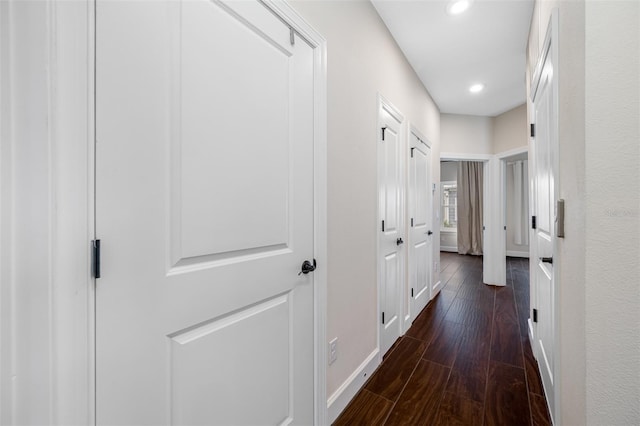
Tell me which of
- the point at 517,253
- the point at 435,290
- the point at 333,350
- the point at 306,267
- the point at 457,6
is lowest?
the point at 435,290

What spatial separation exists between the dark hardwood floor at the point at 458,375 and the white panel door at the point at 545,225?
0.56 ft

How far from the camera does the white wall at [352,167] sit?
5.06 feet

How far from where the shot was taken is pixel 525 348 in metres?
2.33

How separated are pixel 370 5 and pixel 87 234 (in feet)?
7.44

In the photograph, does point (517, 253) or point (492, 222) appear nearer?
point (492, 222)

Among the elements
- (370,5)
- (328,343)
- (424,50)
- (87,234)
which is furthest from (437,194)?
(87,234)

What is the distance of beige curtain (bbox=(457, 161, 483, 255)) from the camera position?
6.95 m

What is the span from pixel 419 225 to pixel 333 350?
2037 millimetres

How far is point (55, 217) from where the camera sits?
0.60 meters

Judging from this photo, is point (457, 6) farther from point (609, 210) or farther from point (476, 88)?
point (609, 210)

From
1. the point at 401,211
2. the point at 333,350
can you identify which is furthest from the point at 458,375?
the point at 401,211

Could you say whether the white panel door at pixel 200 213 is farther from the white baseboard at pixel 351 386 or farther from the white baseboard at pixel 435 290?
the white baseboard at pixel 435 290

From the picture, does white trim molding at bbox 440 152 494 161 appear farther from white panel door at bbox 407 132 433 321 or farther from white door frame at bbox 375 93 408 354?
white door frame at bbox 375 93 408 354

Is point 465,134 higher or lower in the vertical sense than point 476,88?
lower
